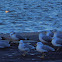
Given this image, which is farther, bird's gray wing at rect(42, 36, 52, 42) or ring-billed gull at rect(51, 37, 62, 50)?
bird's gray wing at rect(42, 36, 52, 42)

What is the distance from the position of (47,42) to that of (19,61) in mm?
2170

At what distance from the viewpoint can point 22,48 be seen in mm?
7238

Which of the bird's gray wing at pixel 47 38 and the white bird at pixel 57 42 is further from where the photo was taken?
the bird's gray wing at pixel 47 38

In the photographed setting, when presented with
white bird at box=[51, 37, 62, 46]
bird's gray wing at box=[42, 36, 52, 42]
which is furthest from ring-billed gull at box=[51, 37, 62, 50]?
bird's gray wing at box=[42, 36, 52, 42]

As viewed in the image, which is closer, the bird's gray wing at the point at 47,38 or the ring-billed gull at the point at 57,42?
the ring-billed gull at the point at 57,42

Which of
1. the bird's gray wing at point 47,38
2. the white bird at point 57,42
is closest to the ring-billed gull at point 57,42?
the white bird at point 57,42

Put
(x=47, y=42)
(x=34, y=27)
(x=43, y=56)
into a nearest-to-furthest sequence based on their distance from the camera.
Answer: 1. (x=43, y=56)
2. (x=47, y=42)
3. (x=34, y=27)

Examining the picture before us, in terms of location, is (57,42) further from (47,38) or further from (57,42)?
(47,38)

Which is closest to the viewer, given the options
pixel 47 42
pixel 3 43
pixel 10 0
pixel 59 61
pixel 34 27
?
pixel 59 61

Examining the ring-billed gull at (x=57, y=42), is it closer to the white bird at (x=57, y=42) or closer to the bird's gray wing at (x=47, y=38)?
the white bird at (x=57, y=42)

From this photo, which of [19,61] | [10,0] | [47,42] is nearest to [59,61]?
[19,61]

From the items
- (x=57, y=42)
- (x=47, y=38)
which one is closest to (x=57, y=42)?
(x=57, y=42)

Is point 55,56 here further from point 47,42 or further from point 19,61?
point 47,42

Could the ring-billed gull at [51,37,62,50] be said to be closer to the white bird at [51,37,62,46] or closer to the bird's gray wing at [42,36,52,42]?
the white bird at [51,37,62,46]
